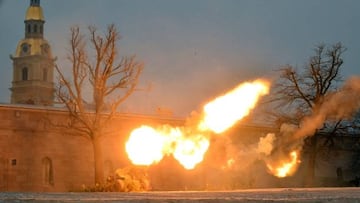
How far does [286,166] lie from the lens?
6312cm

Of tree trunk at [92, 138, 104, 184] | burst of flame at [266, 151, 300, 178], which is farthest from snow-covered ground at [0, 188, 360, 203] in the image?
burst of flame at [266, 151, 300, 178]

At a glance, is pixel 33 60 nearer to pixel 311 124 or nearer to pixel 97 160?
pixel 311 124

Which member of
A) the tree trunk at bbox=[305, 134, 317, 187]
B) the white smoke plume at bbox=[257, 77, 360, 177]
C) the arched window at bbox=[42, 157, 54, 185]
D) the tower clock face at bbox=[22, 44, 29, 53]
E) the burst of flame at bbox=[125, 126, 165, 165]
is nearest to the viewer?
the burst of flame at bbox=[125, 126, 165, 165]

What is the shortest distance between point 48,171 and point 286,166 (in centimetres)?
2133

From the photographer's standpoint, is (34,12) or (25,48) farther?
(25,48)

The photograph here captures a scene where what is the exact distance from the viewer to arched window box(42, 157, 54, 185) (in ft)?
180

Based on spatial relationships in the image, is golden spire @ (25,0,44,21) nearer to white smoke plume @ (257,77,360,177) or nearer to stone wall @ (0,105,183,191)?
stone wall @ (0,105,183,191)

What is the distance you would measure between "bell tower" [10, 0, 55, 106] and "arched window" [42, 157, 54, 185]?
91319mm

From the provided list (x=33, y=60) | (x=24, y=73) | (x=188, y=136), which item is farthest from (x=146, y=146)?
(x=24, y=73)

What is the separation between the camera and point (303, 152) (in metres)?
65.4

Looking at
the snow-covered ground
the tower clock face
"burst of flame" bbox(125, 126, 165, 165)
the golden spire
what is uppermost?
the golden spire

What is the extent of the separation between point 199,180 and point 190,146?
9.34 meters

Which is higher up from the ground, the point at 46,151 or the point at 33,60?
the point at 33,60

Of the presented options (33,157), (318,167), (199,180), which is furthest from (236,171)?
(33,157)
